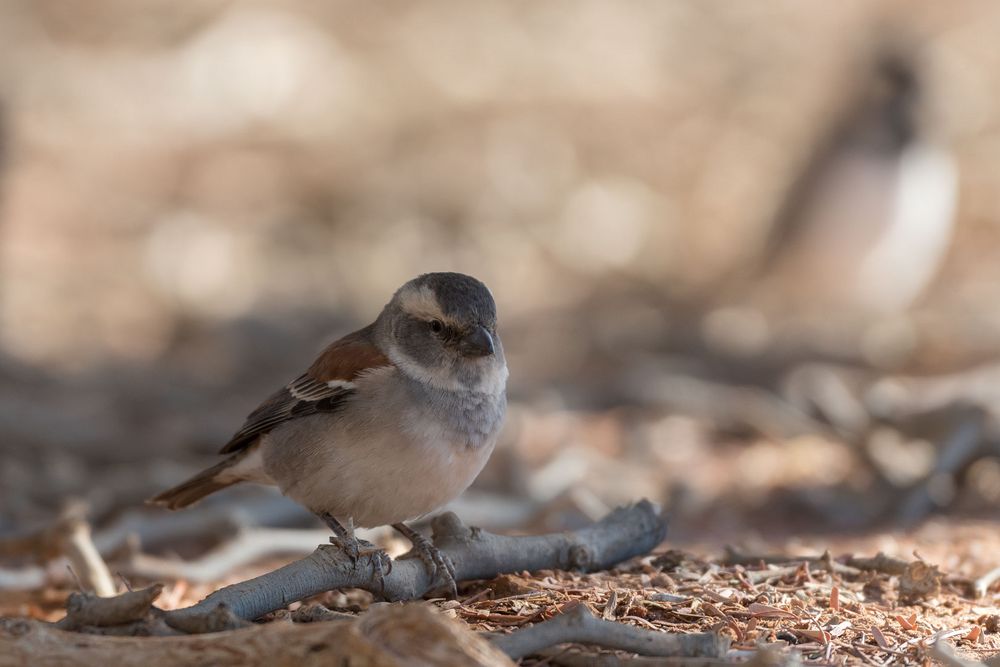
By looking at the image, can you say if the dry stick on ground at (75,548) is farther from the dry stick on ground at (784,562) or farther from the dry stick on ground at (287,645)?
the dry stick on ground at (784,562)

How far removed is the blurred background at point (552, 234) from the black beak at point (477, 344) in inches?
90.2

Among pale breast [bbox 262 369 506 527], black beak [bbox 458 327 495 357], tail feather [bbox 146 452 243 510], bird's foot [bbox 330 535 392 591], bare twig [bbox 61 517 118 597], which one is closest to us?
bird's foot [bbox 330 535 392 591]

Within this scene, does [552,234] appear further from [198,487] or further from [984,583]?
[984,583]

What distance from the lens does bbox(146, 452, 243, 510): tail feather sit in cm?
591

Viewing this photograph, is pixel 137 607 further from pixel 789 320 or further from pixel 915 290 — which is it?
pixel 915 290

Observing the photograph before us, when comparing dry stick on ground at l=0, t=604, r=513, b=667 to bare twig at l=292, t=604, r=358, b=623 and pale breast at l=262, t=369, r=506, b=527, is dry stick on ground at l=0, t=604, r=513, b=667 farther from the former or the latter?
pale breast at l=262, t=369, r=506, b=527

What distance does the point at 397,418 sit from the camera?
4.98 m

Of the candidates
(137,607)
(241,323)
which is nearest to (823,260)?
(241,323)

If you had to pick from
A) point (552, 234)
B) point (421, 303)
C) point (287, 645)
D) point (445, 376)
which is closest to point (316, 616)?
point (287, 645)

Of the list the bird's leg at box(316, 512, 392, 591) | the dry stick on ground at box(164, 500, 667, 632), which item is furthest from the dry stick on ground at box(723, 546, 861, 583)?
the bird's leg at box(316, 512, 392, 591)

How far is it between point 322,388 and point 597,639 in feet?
7.29

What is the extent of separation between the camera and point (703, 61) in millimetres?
20016

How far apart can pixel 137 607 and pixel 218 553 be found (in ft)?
9.09

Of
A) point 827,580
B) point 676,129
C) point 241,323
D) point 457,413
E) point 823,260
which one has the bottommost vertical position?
point 827,580
